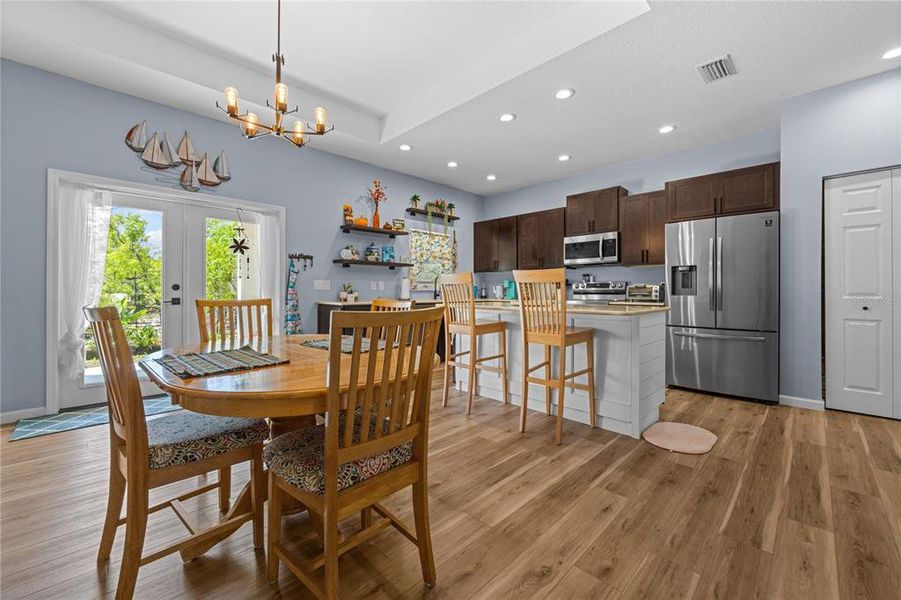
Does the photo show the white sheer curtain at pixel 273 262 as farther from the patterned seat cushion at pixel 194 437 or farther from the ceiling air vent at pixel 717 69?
the ceiling air vent at pixel 717 69

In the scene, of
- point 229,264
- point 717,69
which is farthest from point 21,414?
point 717,69

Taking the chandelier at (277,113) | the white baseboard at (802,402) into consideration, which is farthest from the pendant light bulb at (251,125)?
the white baseboard at (802,402)

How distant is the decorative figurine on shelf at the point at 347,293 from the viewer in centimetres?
468

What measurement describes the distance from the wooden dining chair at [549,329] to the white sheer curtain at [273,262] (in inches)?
110

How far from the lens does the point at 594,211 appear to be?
5203mm

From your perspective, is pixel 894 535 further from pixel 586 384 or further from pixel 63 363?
pixel 63 363

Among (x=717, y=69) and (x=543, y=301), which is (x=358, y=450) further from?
(x=717, y=69)

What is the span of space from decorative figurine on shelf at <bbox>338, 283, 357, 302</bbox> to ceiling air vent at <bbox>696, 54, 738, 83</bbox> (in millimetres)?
4023

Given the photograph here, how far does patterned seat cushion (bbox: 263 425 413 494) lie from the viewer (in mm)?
1201

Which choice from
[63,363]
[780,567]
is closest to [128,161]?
[63,363]

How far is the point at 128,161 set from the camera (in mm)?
3355

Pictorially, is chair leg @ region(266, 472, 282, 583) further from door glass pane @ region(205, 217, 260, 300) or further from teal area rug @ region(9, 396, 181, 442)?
door glass pane @ region(205, 217, 260, 300)

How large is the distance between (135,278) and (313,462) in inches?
134

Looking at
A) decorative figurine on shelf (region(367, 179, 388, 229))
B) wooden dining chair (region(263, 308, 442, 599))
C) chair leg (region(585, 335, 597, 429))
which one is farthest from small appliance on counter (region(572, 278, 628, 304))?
wooden dining chair (region(263, 308, 442, 599))
